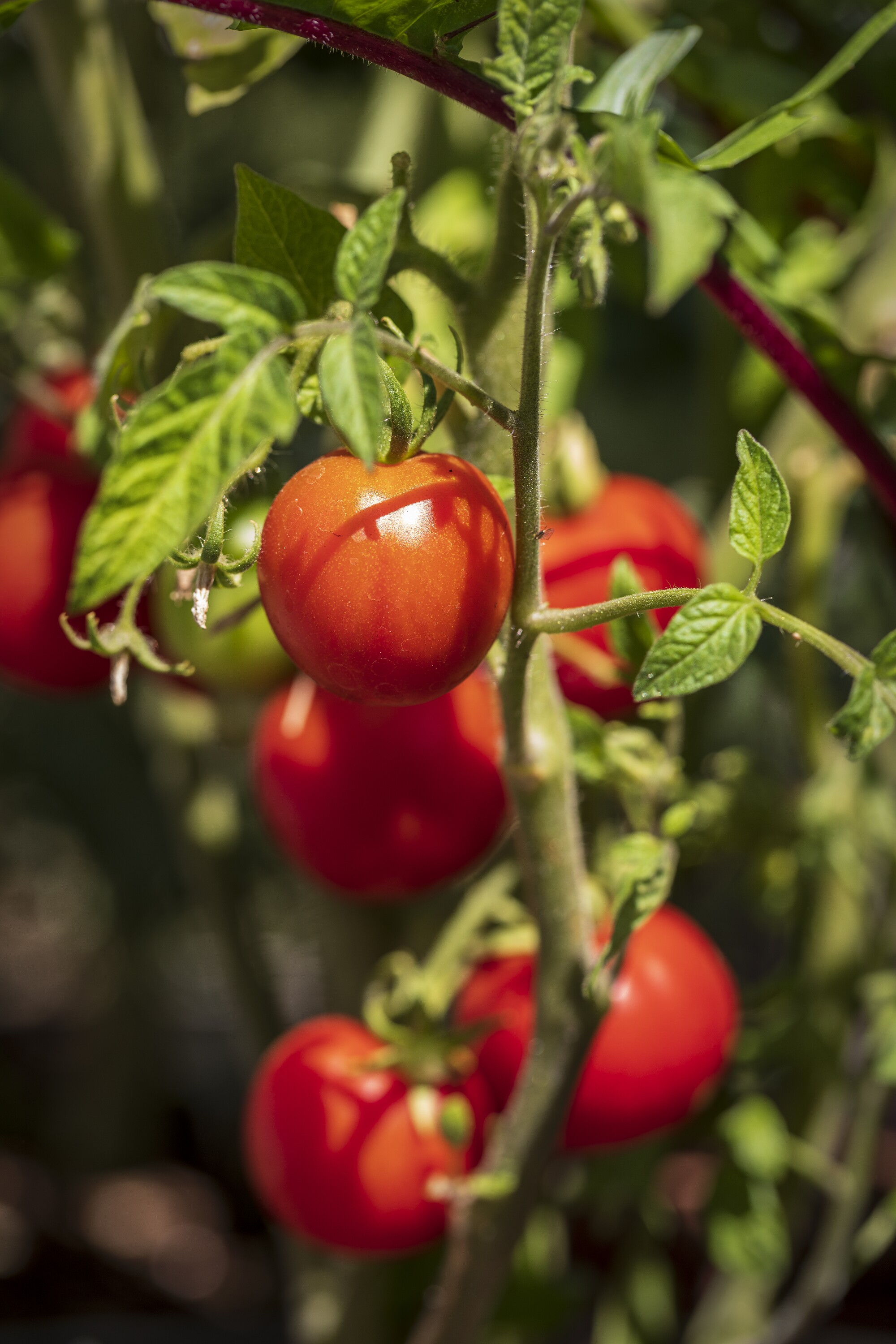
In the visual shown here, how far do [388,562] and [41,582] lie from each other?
1.03ft

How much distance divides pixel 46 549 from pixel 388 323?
0.31m

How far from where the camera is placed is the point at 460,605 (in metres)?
0.25

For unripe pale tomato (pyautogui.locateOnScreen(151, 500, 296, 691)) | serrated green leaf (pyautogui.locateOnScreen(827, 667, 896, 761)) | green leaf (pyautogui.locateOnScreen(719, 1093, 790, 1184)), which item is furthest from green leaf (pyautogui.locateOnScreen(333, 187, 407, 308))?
green leaf (pyautogui.locateOnScreen(719, 1093, 790, 1184))

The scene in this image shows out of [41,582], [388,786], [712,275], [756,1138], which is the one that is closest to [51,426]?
[41,582]

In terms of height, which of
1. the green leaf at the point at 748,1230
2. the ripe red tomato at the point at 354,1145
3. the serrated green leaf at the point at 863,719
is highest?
the serrated green leaf at the point at 863,719

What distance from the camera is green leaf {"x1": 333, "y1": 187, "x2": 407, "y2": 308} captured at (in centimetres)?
20

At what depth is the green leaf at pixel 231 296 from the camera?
20 centimetres

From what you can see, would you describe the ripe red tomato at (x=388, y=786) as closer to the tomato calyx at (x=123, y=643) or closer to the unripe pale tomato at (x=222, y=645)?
the unripe pale tomato at (x=222, y=645)

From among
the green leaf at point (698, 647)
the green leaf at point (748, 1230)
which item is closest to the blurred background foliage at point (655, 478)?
the green leaf at point (748, 1230)

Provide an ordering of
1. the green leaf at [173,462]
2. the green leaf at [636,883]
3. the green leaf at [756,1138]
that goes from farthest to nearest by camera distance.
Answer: the green leaf at [756,1138] → the green leaf at [636,883] → the green leaf at [173,462]

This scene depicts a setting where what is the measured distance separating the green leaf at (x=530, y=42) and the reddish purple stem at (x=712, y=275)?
35 mm

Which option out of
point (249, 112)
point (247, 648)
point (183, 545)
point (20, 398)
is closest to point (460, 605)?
point (183, 545)

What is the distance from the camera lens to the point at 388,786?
1.64ft

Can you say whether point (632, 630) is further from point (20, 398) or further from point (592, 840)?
point (20, 398)
